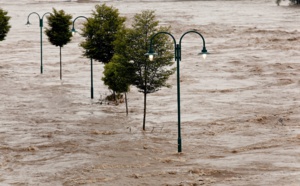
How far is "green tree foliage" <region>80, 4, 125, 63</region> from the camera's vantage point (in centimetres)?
5034

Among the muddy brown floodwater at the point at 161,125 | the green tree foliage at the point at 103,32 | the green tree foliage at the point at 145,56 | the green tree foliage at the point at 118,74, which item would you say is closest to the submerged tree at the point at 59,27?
the muddy brown floodwater at the point at 161,125

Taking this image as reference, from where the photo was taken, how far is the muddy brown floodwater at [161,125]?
106ft

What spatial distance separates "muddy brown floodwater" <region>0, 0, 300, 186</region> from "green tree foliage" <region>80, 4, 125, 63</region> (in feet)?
14.1

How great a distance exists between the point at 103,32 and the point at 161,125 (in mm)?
10173

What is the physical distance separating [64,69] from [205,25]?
4902cm

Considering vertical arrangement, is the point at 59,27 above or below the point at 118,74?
above

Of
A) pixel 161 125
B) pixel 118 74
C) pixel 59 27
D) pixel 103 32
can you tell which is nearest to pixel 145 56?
pixel 118 74

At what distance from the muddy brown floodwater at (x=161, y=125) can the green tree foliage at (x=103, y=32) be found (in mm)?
4311

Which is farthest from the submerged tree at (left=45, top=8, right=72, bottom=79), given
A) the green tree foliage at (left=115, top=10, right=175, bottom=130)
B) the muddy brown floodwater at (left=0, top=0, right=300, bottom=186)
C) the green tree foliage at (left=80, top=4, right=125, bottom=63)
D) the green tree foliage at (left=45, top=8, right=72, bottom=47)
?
the green tree foliage at (left=115, top=10, right=175, bottom=130)

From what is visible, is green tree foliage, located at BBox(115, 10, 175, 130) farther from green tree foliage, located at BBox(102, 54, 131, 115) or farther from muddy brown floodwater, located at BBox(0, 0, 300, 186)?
muddy brown floodwater, located at BBox(0, 0, 300, 186)

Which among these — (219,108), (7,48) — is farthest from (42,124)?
(7,48)

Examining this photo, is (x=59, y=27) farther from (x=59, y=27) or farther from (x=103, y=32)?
(x=103, y=32)

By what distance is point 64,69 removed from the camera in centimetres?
7194

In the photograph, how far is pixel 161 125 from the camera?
44406 millimetres
